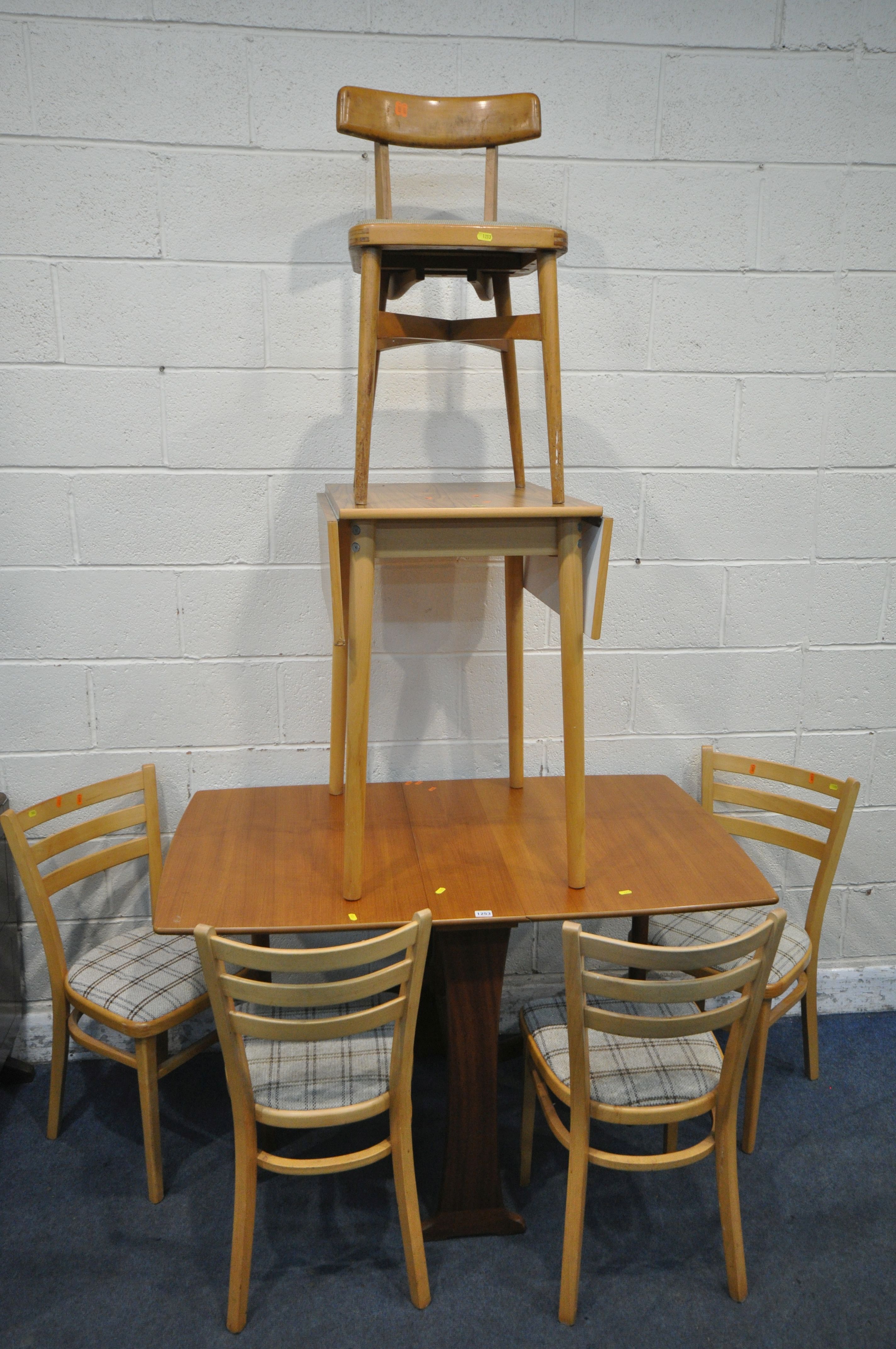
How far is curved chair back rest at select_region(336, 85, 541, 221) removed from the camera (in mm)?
1902

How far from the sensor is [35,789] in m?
2.53

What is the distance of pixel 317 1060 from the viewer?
1939 mm

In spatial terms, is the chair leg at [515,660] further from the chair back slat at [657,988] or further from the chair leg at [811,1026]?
Answer: the chair leg at [811,1026]

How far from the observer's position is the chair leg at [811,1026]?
101 inches

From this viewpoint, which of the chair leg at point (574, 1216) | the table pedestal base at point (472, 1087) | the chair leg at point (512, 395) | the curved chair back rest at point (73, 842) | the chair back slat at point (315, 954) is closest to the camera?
the chair back slat at point (315, 954)

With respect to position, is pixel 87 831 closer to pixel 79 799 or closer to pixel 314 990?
pixel 79 799

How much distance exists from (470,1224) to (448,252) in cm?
197

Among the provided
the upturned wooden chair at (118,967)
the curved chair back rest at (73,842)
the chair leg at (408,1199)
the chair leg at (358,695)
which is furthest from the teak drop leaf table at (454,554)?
the curved chair back rest at (73,842)

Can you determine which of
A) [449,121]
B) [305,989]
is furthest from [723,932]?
[449,121]

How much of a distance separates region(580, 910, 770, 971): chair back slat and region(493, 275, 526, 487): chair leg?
106cm

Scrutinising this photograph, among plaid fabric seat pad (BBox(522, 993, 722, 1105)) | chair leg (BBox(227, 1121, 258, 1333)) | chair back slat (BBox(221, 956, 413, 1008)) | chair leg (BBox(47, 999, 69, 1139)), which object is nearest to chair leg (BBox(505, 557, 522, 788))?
plaid fabric seat pad (BBox(522, 993, 722, 1105))

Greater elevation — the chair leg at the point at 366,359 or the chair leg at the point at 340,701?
the chair leg at the point at 366,359

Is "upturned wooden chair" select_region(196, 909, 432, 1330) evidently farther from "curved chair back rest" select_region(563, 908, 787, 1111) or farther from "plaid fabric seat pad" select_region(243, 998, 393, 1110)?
"curved chair back rest" select_region(563, 908, 787, 1111)

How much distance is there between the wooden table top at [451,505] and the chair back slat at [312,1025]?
881 millimetres
